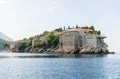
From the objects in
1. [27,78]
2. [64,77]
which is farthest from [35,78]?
[64,77]

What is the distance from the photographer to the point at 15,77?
71438mm

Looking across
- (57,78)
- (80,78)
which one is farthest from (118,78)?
(57,78)

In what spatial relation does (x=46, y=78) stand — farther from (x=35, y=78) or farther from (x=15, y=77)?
(x=15, y=77)

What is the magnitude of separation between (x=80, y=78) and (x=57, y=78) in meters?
4.98

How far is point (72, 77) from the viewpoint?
234 feet

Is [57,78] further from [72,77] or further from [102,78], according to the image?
[102,78]

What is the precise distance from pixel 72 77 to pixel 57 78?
3689mm

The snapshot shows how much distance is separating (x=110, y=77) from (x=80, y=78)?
8.25 meters

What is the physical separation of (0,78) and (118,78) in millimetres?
25959

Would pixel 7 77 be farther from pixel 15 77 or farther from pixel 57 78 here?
pixel 57 78

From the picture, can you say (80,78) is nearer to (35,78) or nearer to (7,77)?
(35,78)

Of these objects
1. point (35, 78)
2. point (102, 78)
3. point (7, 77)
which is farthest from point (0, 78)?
point (102, 78)

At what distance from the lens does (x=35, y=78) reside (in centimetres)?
6950

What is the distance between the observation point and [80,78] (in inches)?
2736
